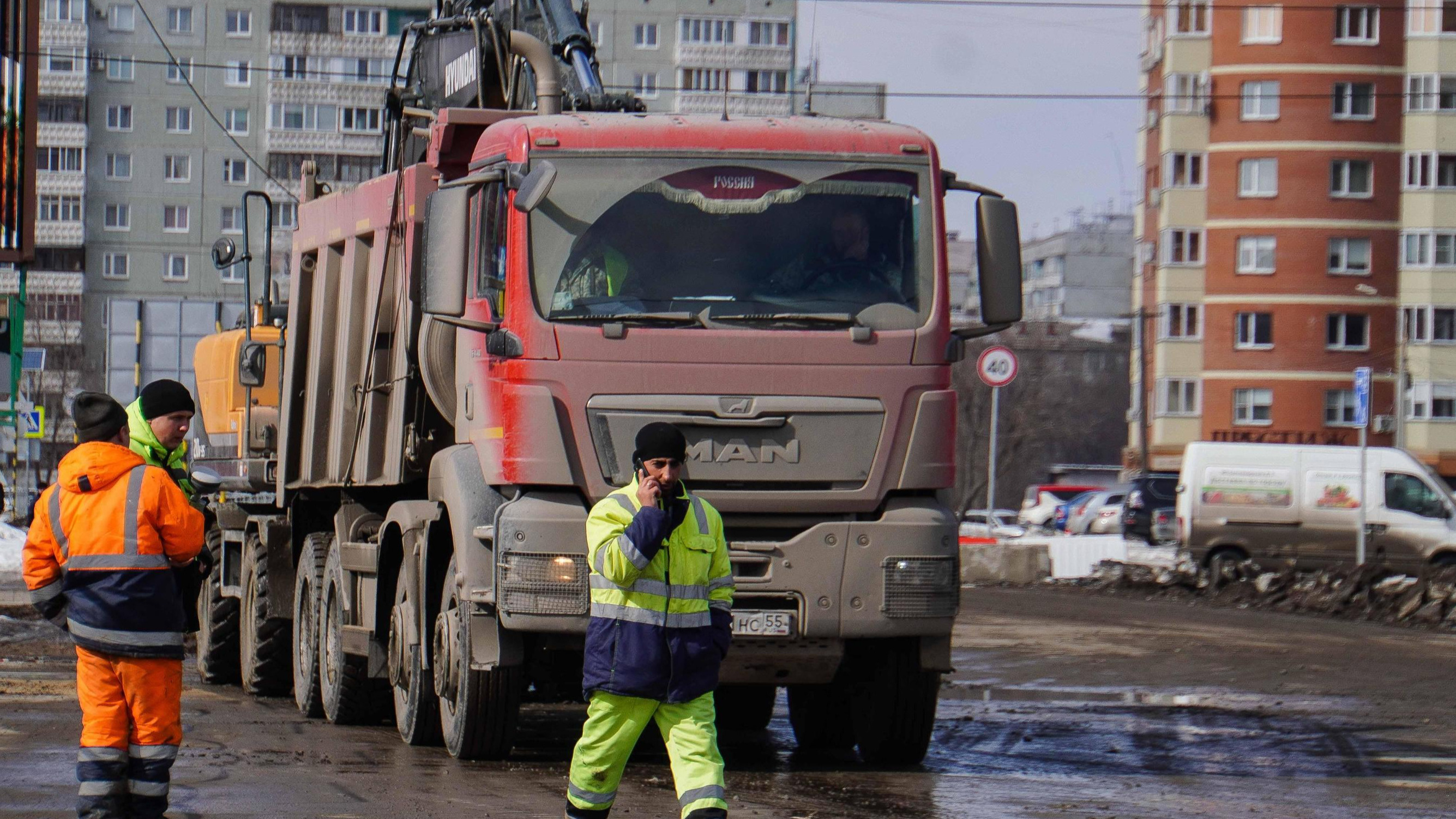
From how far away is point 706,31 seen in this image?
8450 cm

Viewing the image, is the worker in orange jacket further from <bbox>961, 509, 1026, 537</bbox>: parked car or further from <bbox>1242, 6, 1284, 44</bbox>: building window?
<bbox>1242, 6, 1284, 44</bbox>: building window

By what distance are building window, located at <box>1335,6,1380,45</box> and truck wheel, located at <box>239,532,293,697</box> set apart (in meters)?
56.6

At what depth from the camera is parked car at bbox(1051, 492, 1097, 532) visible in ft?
200

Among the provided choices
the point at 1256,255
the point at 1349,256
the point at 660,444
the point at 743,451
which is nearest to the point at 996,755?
the point at 743,451

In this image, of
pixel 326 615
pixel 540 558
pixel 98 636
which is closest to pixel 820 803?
pixel 540 558

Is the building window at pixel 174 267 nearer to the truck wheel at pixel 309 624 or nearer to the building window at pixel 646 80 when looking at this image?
the building window at pixel 646 80

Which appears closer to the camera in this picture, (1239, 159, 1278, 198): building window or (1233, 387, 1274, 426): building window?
(1239, 159, 1278, 198): building window

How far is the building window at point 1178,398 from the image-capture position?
68.6 meters

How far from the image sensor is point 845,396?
9586 millimetres

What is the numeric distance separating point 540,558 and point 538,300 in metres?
1.11

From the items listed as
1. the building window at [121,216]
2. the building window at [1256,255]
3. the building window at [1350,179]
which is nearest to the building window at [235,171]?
Result: the building window at [121,216]

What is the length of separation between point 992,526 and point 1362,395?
27.4ft

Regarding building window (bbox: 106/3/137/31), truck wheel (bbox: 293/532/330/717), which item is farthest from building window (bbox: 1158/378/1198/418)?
truck wheel (bbox: 293/532/330/717)

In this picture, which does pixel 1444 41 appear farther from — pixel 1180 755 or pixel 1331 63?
pixel 1180 755
